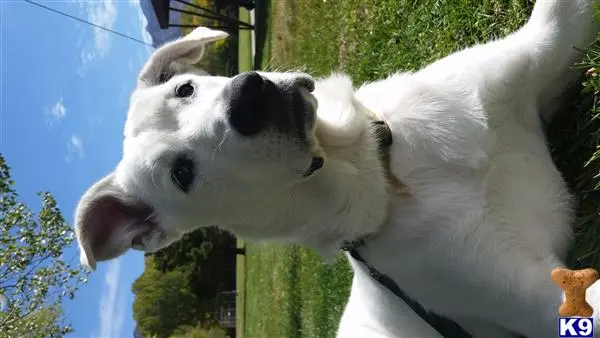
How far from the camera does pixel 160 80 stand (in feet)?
13.5

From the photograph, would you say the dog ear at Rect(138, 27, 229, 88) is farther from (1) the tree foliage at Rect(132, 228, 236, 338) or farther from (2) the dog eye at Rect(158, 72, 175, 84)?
(1) the tree foliage at Rect(132, 228, 236, 338)

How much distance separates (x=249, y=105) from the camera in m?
3.12

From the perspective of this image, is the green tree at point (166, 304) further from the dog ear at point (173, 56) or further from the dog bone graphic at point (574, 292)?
the dog bone graphic at point (574, 292)

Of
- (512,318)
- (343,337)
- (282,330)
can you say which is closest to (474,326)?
(512,318)

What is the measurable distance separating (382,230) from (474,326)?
2.61 feet

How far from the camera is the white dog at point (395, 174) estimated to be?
3146mm

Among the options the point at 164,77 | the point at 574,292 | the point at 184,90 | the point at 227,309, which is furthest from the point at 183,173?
the point at 227,309

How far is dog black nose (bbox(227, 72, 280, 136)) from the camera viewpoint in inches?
123

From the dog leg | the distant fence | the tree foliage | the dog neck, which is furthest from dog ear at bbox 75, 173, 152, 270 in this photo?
the distant fence

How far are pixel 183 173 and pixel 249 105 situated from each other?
0.62 metres

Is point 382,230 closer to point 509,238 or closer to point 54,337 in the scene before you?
point 509,238

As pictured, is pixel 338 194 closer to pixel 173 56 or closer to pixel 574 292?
pixel 574 292

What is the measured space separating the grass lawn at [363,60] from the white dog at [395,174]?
266mm

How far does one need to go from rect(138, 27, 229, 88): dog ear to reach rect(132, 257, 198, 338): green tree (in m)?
25.5
